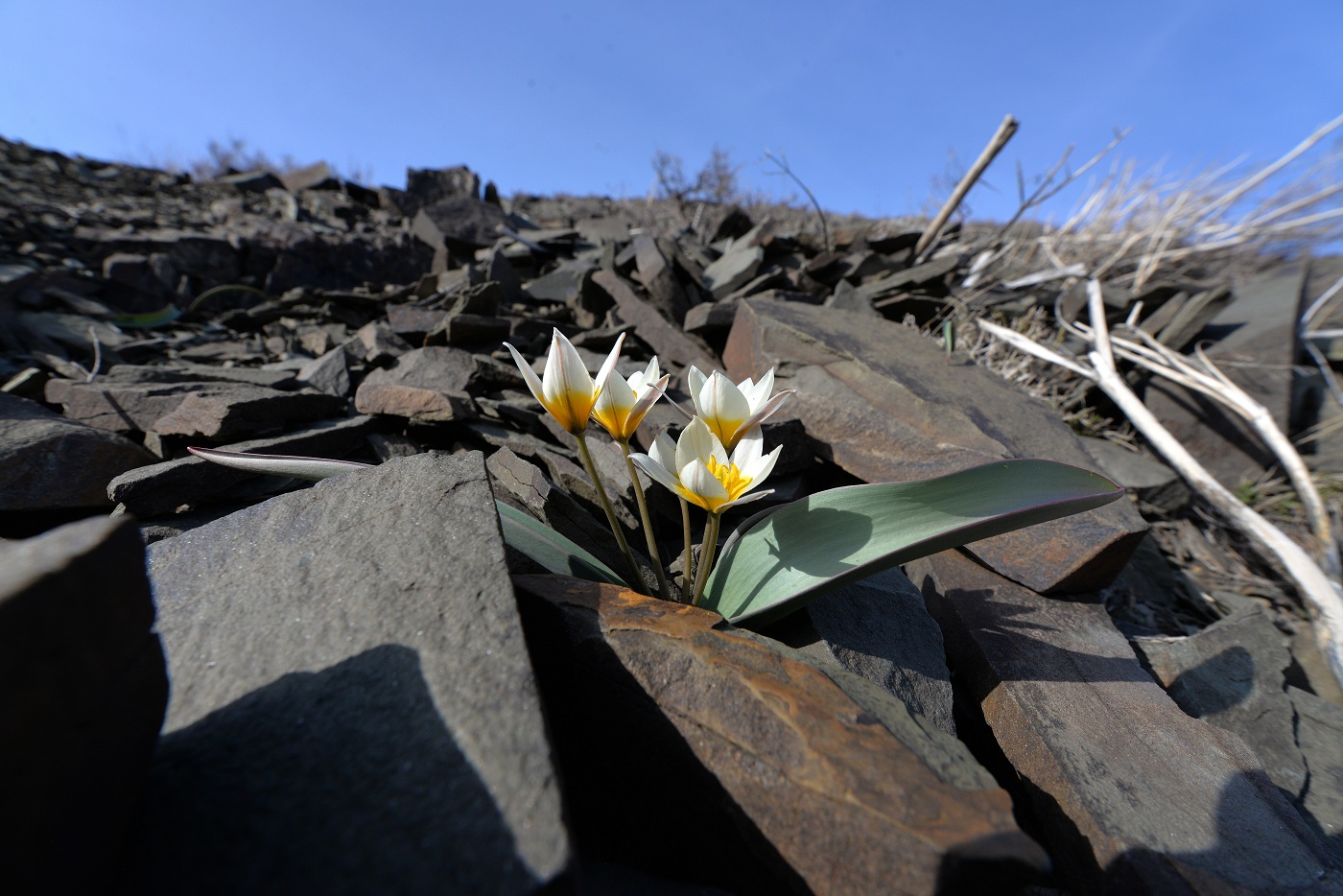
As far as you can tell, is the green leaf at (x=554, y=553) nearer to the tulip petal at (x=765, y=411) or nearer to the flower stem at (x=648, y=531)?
the flower stem at (x=648, y=531)

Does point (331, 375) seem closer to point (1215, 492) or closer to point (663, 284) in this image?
point (663, 284)

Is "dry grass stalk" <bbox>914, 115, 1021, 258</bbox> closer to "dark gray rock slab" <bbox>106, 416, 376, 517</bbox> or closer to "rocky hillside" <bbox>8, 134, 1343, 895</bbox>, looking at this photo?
"rocky hillside" <bbox>8, 134, 1343, 895</bbox>

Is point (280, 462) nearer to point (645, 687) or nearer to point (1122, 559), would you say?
point (645, 687)

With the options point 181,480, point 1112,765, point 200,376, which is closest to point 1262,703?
point 1112,765

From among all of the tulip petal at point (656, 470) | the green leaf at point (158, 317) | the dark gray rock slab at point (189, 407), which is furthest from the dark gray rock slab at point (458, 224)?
the tulip petal at point (656, 470)

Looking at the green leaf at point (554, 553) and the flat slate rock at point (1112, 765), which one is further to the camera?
the green leaf at point (554, 553)

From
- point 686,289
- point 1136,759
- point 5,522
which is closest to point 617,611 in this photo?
point 1136,759
